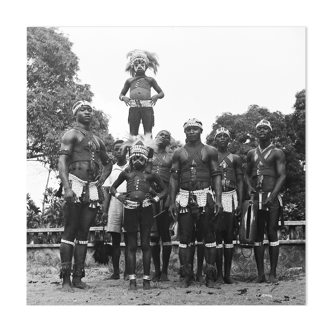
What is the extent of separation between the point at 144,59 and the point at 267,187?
3067 mm

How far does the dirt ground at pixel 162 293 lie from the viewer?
1016cm

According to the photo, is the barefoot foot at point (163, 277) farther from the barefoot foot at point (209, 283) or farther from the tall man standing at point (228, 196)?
the tall man standing at point (228, 196)

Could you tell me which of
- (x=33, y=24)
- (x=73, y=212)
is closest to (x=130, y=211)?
(x=73, y=212)

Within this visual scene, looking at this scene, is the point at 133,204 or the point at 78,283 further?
the point at 78,283

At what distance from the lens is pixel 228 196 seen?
36.4ft

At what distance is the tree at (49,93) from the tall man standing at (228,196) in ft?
6.75

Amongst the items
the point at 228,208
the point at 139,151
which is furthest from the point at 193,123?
the point at 228,208

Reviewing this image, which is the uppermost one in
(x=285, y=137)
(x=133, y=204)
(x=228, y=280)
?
(x=285, y=137)

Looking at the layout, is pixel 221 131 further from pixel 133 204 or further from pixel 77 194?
pixel 77 194

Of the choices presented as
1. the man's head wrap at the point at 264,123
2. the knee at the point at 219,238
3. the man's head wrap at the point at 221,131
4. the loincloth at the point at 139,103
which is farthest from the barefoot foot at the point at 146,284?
the man's head wrap at the point at 264,123

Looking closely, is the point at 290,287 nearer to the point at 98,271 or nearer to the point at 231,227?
the point at 231,227

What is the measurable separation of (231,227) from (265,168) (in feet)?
3.82

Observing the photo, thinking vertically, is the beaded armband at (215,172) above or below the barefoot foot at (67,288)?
above
